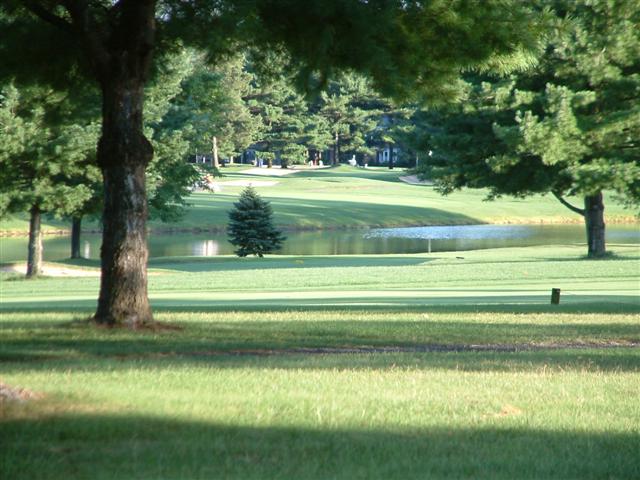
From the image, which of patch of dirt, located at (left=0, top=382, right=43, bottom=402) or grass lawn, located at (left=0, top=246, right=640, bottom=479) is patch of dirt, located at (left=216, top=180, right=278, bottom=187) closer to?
grass lawn, located at (left=0, top=246, right=640, bottom=479)

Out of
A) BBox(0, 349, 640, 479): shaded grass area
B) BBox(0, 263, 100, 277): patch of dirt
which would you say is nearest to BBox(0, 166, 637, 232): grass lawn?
BBox(0, 263, 100, 277): patch of dirt

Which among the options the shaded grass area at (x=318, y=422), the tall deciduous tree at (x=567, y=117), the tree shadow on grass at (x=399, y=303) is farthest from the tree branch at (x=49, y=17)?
the tall deciduous tree at (x=567, y=117)

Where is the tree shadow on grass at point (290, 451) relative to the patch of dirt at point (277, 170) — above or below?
below

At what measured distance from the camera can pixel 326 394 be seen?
765 centimetres

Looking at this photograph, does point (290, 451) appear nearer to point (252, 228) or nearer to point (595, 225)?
point (595, 225)

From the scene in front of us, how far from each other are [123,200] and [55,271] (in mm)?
21911

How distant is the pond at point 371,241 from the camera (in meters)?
A: 49.4

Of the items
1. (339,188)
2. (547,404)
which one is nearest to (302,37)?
(547,404)

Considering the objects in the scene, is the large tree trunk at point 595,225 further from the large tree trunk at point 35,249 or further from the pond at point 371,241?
the large tree trunk at point 35,249

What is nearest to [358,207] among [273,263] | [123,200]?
[273,263]

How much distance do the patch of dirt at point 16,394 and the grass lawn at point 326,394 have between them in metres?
0.09

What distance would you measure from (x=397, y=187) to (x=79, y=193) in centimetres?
6273

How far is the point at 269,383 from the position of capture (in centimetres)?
817

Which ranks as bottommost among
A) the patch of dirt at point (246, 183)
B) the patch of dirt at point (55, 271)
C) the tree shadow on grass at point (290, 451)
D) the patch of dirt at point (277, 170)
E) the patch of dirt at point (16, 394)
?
the patch of dirt at point (55, 271)
